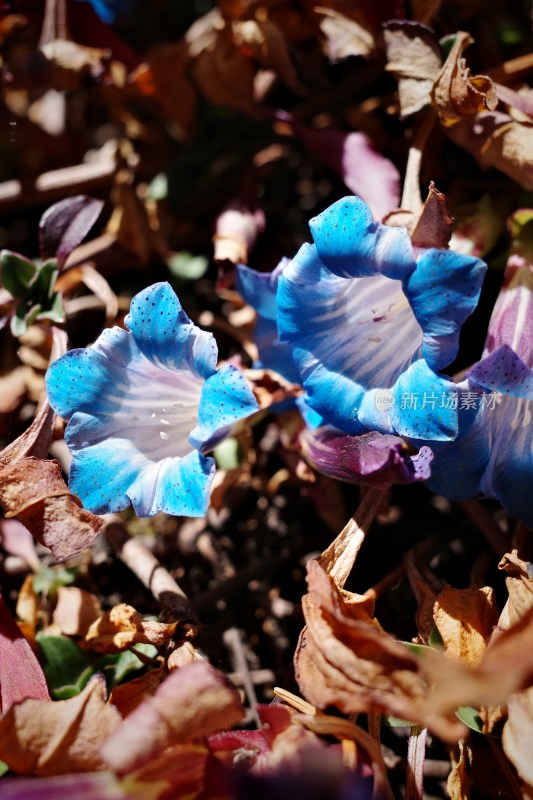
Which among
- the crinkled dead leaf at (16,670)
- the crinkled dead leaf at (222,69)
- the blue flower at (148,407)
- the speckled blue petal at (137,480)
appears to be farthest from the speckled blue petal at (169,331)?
the crinkled dead leaf at (222,69)

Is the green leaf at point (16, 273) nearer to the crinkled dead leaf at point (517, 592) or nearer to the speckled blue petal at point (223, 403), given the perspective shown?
the speckled blue petal at point (223, 403)

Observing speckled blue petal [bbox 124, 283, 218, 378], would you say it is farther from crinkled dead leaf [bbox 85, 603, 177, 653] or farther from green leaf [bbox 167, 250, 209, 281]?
green leaf [bbox 167, 250, 209, 281]

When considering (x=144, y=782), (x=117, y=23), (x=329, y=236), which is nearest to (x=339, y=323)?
(x=329, y=236)

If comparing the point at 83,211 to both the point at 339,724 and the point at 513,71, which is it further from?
the point at 339,724

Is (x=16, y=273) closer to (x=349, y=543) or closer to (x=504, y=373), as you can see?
(x=349, y=543)

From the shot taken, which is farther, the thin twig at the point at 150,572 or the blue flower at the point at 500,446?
the thin twig at the point at 150,572

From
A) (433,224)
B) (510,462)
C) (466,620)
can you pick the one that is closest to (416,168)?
(433,224)
